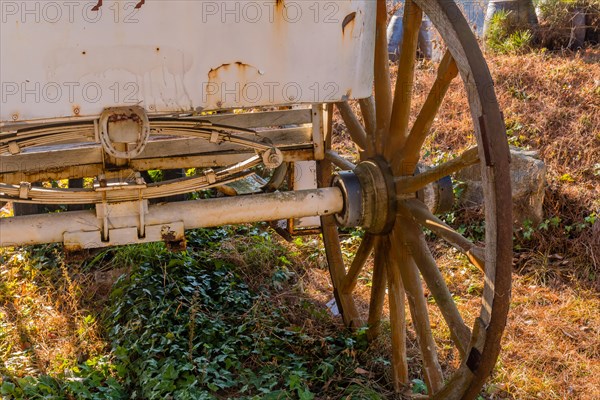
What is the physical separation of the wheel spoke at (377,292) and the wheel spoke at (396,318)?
50 mm

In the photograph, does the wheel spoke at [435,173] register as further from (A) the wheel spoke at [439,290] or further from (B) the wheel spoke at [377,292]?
(B) the wheel spoke at [377,292]

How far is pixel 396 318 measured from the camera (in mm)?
3475

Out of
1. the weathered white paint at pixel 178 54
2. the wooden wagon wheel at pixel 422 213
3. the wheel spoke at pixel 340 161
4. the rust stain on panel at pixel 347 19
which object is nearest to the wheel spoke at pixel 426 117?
the wooden wagon wheel at pixel 422 213

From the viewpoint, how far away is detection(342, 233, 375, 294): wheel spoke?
12.0 feet

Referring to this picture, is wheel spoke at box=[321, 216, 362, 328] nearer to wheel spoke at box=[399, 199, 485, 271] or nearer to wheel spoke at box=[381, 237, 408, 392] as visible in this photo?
wheel spoke at box=[381, 237, 408, 392]

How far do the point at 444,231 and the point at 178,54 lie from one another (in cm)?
119

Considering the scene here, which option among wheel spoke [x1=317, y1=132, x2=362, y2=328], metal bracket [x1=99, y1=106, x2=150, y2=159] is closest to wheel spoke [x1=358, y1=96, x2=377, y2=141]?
wheel spoke [x1=317, y1=132, x2=362, y2=328]

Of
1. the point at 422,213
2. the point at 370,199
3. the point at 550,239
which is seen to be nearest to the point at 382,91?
the point at 370,199

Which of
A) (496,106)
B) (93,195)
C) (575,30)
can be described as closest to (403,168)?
(496,106)

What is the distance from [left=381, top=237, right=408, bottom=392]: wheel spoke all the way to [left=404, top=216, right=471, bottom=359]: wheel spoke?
22cm

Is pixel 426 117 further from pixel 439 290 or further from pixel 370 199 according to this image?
pixel 439 290

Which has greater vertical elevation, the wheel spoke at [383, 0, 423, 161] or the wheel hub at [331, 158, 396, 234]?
the wheel spoke at [383, 0, 423, 161]

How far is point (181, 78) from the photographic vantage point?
2699 millimetres

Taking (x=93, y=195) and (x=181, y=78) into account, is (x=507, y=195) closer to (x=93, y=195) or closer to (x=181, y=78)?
(x=181, y=78)
